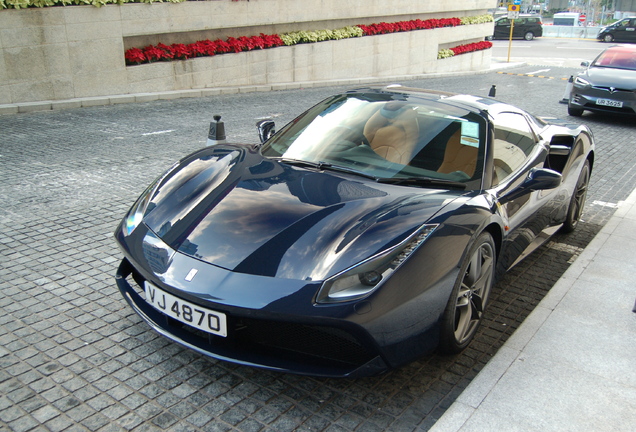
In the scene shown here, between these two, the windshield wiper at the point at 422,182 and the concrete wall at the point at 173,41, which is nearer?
the windshield wiper at the point at 422,182

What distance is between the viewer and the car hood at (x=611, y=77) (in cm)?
1195

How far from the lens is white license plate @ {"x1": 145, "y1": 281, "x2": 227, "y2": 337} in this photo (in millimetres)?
2936

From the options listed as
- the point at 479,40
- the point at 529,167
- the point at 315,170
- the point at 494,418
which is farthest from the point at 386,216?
the point at 479,40

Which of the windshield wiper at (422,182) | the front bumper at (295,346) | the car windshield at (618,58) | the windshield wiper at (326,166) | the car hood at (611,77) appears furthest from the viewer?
the car windshield at (618,58)

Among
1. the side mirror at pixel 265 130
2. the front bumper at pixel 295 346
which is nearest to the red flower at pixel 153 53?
the side mirror at pixel 265 130

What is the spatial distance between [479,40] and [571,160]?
26.8m

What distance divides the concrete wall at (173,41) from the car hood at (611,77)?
8214 millimetres

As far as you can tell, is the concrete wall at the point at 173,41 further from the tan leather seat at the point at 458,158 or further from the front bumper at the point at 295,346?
the front bumper at the point at 295,346

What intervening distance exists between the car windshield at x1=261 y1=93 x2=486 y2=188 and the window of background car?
16cm

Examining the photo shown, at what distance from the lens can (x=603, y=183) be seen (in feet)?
25.5

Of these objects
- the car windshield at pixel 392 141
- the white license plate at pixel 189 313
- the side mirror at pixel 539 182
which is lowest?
the white license plate at pixel 189 313

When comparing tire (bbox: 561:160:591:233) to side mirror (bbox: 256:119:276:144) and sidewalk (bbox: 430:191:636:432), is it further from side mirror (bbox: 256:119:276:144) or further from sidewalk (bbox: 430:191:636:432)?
side mirror (bbox: 256:119:276:144)

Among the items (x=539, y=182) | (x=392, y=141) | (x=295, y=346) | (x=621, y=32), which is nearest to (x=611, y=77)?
(x=539, y=182)

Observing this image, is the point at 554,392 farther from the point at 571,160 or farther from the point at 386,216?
the point at 571,160
